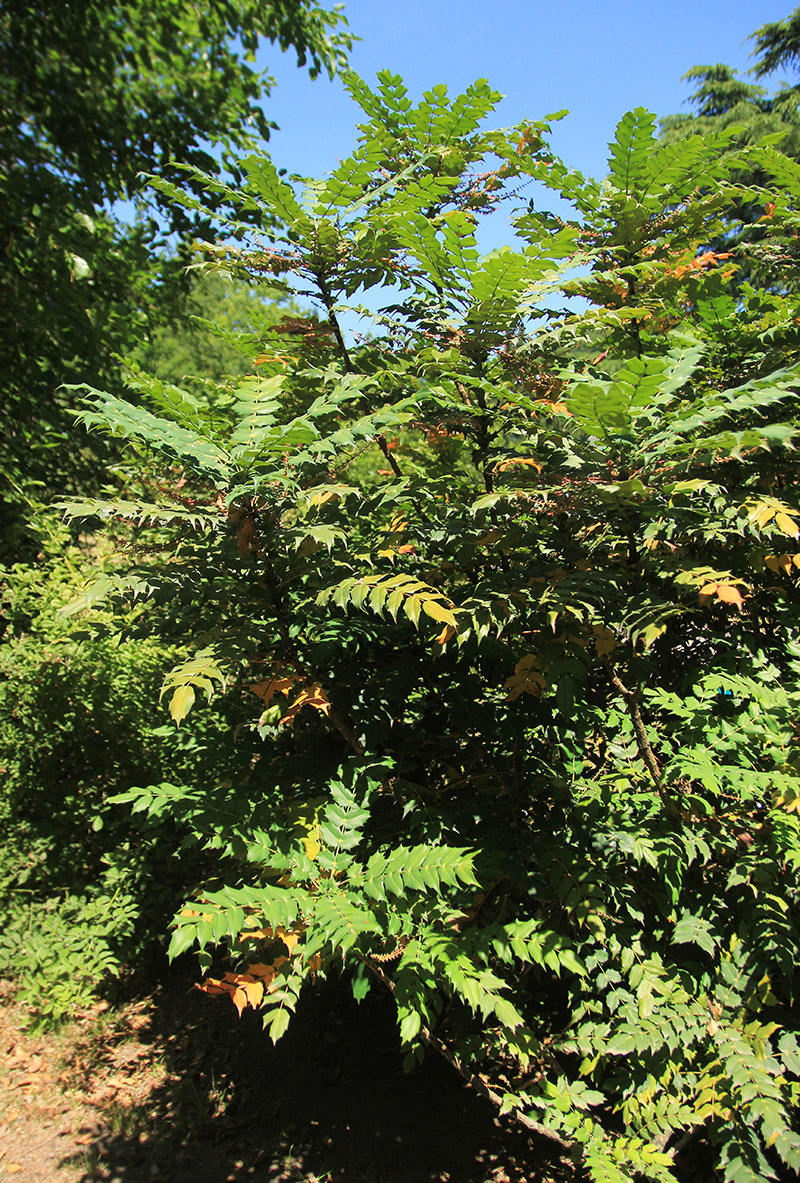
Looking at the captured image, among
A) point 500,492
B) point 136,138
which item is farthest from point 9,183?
point 500,492

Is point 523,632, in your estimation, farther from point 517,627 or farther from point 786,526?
point 786,526

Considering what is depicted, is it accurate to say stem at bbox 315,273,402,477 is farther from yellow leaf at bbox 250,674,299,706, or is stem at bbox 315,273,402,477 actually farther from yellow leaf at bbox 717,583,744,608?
yellow leaf at bbox 717,583,744,608

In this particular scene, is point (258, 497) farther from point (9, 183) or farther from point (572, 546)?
point (9, 183)

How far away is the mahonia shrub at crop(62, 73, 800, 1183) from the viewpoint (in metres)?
1.99

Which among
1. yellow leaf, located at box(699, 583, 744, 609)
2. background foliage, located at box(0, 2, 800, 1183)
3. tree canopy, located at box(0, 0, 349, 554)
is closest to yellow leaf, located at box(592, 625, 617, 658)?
background foliage, located at box(0, 2, 800, 1183)

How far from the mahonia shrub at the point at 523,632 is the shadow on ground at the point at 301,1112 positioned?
0.48 meters

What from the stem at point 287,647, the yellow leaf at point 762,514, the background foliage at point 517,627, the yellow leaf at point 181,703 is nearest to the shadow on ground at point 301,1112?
the background foliage at point 517,627

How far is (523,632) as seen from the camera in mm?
2361

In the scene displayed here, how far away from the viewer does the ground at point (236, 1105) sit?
2951mm

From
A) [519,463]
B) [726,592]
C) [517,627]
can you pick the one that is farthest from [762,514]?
[517,627]

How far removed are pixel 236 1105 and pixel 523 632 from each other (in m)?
2.79

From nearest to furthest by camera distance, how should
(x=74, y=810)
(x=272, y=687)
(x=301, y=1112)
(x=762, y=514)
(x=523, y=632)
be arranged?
(x=762, y=514) < (x=272, y=687) < (x=523, y=632) < (x=301, y=1112) < (x=74, y=810)

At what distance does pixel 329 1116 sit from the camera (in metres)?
3.22

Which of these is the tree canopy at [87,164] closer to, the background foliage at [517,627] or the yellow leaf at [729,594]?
the background foliage at [517,627]
